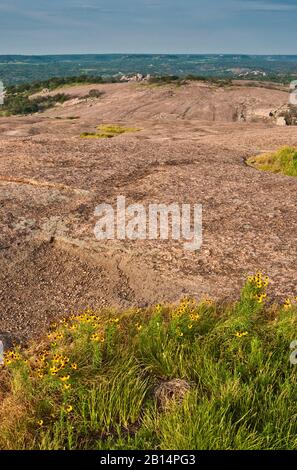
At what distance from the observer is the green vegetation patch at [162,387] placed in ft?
15.0

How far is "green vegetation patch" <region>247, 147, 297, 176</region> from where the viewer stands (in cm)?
1501

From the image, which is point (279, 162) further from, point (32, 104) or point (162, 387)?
point (32, 104)

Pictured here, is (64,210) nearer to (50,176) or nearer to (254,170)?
(50,176)

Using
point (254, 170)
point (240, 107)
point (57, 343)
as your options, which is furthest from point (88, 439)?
point (240, 107)
